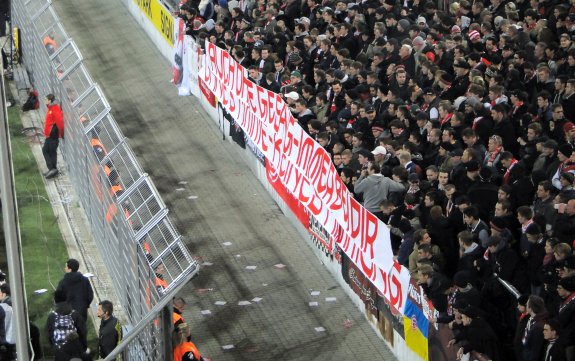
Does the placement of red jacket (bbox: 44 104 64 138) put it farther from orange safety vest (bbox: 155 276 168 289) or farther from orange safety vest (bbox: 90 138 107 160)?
orange safety vest (bbox: 155 276 168 289)

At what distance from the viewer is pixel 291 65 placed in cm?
1884

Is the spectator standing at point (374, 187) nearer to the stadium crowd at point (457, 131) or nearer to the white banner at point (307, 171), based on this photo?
the stadium crowd at point (457, 131)

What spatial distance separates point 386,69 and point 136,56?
1144 cm

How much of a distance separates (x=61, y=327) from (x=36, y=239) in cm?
582

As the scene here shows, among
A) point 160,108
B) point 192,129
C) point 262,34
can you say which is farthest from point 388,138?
point 160,108

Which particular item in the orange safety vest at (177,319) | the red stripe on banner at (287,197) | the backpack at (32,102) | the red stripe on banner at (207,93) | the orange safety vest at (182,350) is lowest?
the backpack at (32,102)

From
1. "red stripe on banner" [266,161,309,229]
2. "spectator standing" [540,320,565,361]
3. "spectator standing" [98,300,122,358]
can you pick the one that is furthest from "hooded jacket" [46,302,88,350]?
"spectator standing" [540,320,565,361]

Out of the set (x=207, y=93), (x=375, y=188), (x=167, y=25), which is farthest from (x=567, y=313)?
(x=167, y=25)

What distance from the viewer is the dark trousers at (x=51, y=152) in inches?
781

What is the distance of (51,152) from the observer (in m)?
20.1

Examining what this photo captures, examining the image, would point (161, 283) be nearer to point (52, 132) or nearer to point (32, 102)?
point (52, 132)

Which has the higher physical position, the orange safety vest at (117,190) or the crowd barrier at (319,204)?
the orange safety vest at (117,190)

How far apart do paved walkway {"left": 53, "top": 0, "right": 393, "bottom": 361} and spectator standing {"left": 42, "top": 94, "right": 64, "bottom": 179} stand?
5.99ft

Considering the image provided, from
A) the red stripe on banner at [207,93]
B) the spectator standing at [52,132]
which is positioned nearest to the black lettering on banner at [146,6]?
the red stripe on banner at [207,93]
